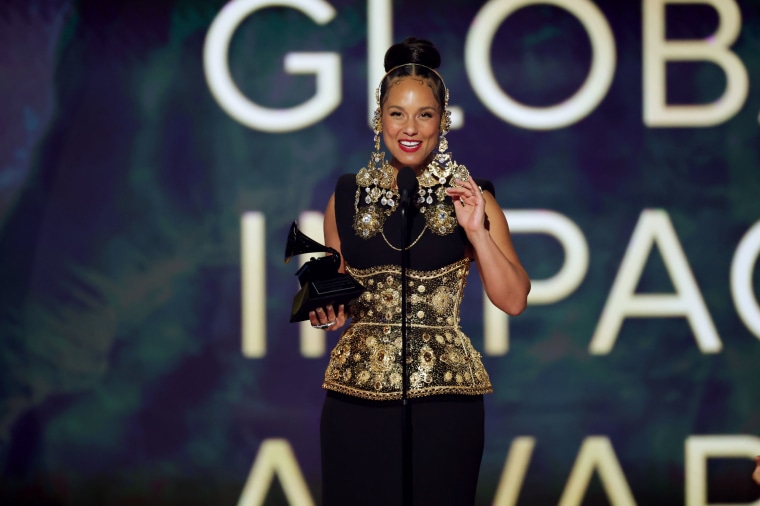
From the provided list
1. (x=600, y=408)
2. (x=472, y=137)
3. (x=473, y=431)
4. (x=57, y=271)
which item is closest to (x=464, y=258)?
(x=473, y=431)

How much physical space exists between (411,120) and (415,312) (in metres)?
0.43

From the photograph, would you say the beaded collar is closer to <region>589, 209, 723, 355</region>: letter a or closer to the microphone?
the microphone

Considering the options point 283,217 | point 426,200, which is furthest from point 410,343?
point 283,217

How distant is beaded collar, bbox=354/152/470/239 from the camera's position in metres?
1.97

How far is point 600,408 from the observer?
3.79m

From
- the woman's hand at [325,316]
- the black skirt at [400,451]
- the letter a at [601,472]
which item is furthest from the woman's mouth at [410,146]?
the letter a at [601,472]

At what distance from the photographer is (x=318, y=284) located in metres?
1.81

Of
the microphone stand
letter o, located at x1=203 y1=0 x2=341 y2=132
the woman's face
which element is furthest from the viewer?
letter o, located at x1=203 y1=0 x2=341 y2=132

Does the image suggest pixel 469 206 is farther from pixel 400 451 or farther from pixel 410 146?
pixel 400 451

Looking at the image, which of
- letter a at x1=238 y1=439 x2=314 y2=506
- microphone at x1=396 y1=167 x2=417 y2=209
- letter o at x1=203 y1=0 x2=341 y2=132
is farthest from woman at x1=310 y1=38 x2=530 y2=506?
letter a at x1=238 y1=439 x2=314 y2=506

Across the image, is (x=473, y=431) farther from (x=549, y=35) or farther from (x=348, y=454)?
(x=549, y=35)

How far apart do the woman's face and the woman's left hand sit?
168mm

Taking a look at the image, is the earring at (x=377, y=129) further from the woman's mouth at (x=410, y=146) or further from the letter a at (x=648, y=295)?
the letter a at (x=648, y=295)

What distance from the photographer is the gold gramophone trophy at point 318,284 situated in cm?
179
